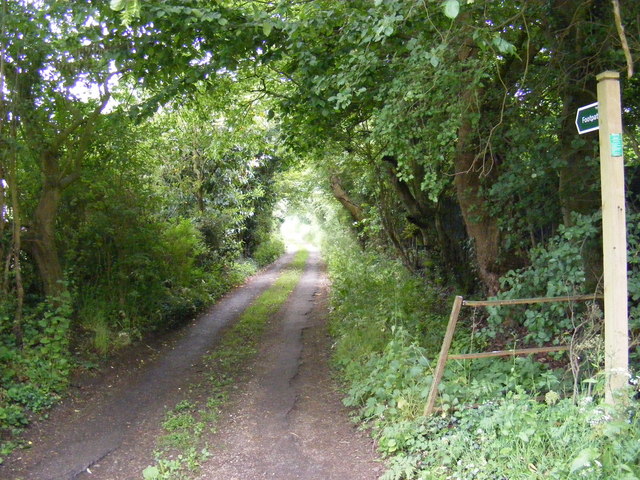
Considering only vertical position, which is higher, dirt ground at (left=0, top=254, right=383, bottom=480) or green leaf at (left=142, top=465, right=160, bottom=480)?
green leaf at (left=142, top=465, right=160, bottom=480)

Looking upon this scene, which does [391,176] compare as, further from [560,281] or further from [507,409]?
[507,409]

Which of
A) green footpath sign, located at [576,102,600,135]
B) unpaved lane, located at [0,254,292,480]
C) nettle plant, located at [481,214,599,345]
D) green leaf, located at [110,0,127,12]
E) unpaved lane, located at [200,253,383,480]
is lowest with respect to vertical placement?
unpaved lane, located at [200,253,383,480]

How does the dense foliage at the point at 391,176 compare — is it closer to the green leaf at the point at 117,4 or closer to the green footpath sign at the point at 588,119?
the green leaf at the point at 117,4

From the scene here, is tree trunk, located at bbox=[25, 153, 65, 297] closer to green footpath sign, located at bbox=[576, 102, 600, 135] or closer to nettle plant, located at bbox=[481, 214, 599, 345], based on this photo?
nettle plant, located at bbox=[481, 214, 599, 345]

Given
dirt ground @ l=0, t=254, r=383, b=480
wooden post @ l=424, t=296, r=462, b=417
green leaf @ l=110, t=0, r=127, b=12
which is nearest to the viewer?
green leaf @ l=110, t=0, r=127, b=12

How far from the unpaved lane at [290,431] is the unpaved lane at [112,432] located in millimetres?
892

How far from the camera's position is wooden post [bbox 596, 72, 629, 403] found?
3971 millimetres

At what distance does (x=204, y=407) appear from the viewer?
6785 mm

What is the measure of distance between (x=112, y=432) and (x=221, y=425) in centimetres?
125

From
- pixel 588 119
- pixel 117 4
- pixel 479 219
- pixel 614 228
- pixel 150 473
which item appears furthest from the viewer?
pixel 479 219

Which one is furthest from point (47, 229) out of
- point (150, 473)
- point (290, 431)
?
point (290, 431)

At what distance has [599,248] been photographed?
5.75 meters

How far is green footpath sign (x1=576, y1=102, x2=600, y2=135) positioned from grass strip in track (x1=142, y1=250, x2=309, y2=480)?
459cm

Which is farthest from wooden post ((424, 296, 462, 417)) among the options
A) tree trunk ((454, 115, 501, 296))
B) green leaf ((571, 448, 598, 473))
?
tree trunk ((454, 115, 501, 296))
